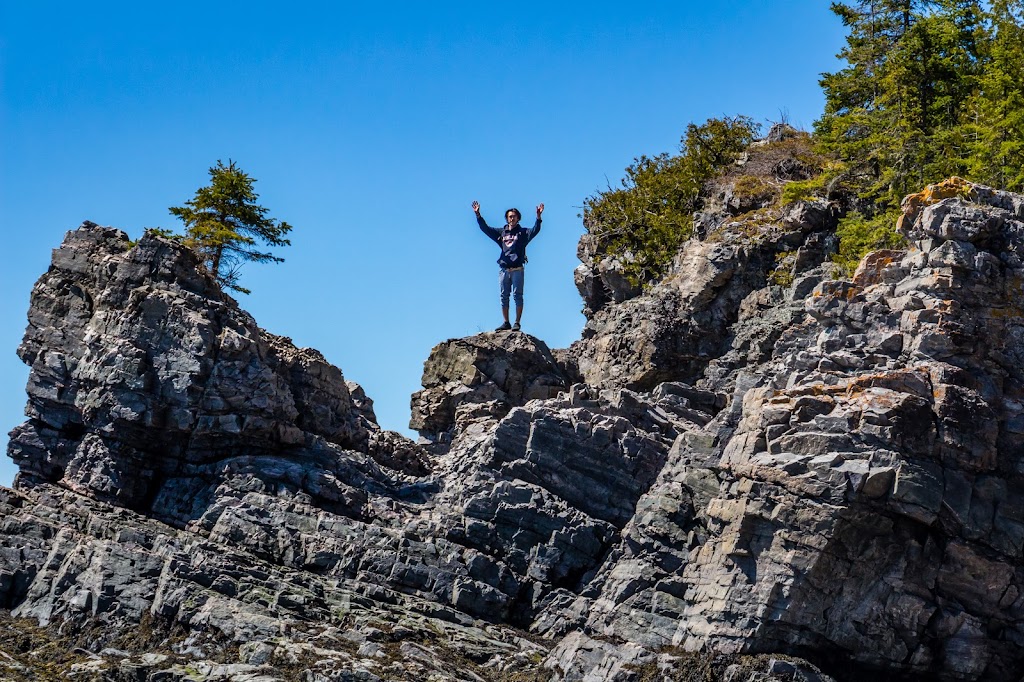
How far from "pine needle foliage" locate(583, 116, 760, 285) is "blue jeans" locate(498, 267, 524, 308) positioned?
22.7 ft

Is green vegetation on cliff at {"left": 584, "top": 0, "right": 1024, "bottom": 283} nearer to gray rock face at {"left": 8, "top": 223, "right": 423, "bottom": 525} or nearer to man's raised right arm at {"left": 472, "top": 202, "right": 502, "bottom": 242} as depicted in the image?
man's raised right arm at {"left": 472, "top": 202, "right": 502, "bottom": 242}

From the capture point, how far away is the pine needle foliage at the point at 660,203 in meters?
49.3

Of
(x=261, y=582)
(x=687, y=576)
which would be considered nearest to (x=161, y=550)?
(x=261, y=582)

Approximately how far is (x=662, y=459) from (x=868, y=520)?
23.3 feet

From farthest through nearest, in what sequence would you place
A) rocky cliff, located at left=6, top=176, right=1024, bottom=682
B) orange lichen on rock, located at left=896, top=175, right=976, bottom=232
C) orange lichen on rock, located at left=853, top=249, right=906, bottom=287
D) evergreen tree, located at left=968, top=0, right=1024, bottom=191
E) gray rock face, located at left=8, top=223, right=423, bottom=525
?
1. evergreen tree, located at left=968, top=0, right=1024, bottom=191
2. orange lichen on rock, located at left=896, top=175, right=976, bottom=232
3. orange lichen on rock, located at left=853, top=249, right=906, bottom=287
4. gray rock face, located at left=8, top=223, right=423, bottom=525
5. rocky cliff, located at left=6, top=176, right=1024, bottom=682

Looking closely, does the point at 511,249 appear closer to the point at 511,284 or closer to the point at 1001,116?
the point at 511,284

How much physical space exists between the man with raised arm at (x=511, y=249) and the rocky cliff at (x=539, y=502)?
552 cm

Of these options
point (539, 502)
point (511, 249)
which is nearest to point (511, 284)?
point (511, 249)

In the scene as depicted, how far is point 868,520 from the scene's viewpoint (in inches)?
1115

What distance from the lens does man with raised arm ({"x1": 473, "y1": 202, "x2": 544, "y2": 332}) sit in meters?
42.9

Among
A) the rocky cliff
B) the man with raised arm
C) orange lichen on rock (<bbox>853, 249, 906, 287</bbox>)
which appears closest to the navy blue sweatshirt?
the man with raised arm

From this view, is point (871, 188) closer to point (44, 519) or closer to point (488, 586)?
point (488, 586)

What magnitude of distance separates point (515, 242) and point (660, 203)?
34.4ft

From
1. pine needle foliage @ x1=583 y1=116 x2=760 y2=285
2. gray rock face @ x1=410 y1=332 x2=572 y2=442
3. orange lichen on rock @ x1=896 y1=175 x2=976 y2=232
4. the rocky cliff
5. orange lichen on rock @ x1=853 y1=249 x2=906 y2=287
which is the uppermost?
pine needle foliage @ x1=583 y1=116 x2=760 y2=285
